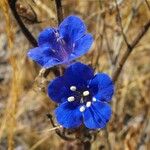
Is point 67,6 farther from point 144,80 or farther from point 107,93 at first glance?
→ point 107,93

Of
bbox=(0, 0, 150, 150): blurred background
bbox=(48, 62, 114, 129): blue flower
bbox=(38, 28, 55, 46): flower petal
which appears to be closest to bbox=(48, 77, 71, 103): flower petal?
bbox=(48, 62, 114, 129): blue flower

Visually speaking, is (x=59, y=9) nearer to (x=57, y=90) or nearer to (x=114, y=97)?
(x=57, y=90)

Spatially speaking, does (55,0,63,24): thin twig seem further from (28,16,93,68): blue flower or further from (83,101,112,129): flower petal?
(83,101,112,129): flower petal

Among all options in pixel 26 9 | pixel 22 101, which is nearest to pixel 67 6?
pixel 22 101

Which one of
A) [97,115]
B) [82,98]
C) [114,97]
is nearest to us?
[97,115]

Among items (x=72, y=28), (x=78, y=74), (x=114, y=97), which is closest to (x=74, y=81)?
(x=78, y=74)
